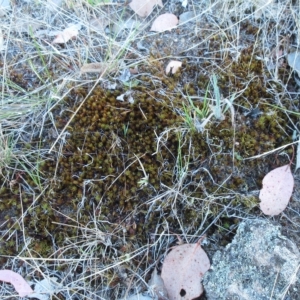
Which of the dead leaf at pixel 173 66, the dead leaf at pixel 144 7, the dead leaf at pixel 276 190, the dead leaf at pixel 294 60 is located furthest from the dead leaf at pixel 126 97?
the dead leaf at pixel 294 60

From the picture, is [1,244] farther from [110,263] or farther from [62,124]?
[62,124]

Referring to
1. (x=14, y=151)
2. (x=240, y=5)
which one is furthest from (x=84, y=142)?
(x=240, y=5)

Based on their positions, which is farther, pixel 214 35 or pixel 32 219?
pixel 214 35

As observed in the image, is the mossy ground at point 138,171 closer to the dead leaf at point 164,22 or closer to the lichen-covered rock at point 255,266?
the lichen-covered rock at point 255,266

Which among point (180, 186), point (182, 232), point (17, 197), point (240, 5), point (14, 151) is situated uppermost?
point (240, 5)

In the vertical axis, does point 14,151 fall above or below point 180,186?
above

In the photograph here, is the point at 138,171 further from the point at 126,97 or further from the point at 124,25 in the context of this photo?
the point at 124,25
